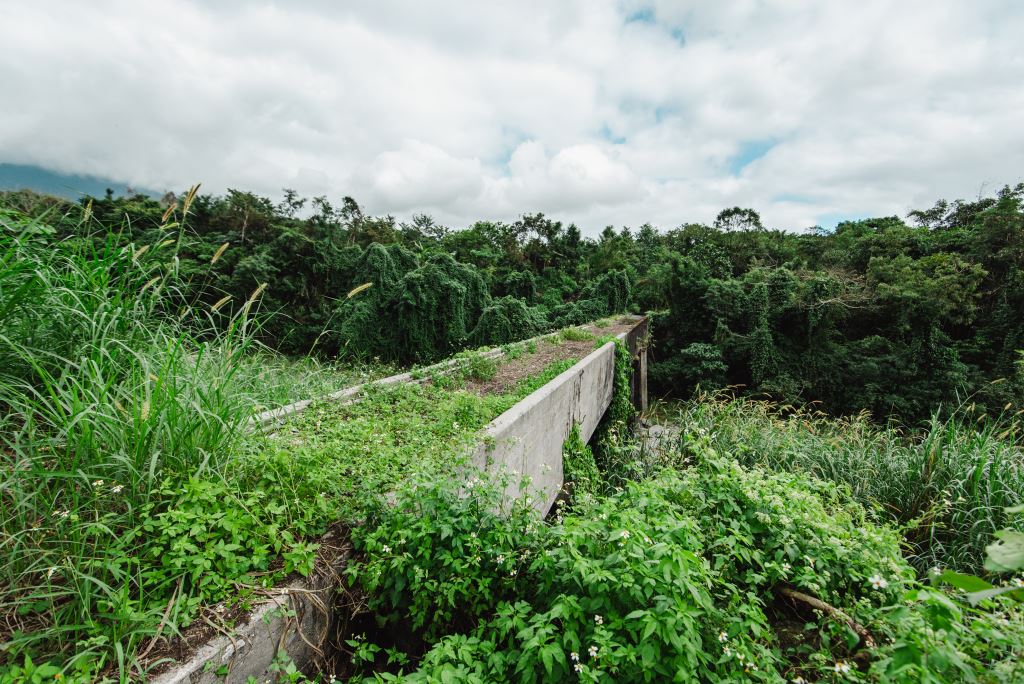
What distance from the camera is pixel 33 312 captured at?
2316 mm

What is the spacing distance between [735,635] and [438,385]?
4.24 metres

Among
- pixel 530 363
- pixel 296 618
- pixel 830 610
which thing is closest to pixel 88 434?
pixel 296 618

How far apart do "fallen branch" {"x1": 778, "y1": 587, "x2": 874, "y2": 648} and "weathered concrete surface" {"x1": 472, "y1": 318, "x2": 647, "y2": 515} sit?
1.34 metres

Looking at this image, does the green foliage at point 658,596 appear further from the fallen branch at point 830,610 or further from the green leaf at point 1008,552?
the green leaf at point 1008,552

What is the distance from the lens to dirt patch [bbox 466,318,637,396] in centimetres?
603

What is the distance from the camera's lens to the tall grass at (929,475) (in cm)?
430

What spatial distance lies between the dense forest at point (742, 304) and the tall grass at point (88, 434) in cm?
852

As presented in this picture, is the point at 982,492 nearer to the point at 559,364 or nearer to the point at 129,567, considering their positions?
the point at 559,364

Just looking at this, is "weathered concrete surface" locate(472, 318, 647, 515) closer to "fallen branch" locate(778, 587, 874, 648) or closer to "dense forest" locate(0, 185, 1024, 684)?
"dense forest" locate(0, 185, 1024, 684)

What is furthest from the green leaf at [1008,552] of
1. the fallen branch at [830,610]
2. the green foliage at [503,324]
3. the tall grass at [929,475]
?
the green foliage at [503,324]

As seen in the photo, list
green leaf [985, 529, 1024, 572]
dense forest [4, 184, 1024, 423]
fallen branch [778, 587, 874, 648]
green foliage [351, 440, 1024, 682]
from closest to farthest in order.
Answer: green leaf [985, 529, 1024, 572], green foliage [351, 440, 1024, 682], fallen branch [778, 587, 874, 648], dense forest [4, 184, 1024, 423]

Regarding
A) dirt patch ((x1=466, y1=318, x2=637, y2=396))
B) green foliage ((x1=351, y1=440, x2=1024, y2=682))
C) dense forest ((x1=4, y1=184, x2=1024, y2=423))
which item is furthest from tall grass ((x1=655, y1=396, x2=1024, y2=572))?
dense forest ((x1=4, y1=184, x2=1024, y2=423))

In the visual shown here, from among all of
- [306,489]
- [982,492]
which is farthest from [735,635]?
[982,492]

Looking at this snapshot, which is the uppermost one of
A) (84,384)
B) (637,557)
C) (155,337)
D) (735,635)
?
(155,337)
